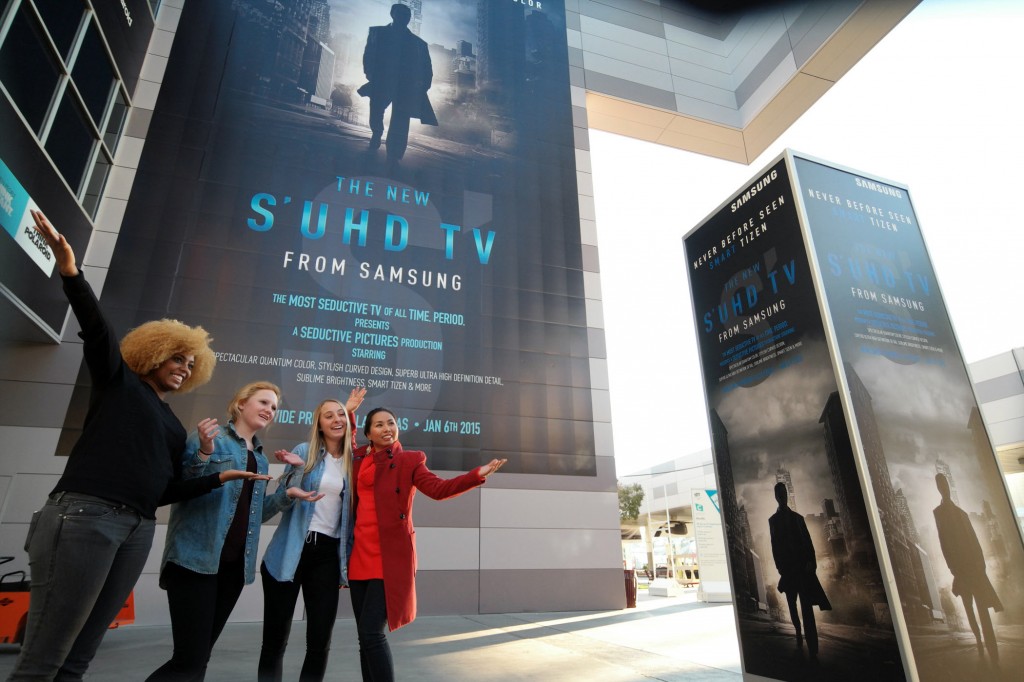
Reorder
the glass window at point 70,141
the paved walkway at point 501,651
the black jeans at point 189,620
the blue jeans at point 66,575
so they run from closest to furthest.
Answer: the blue jeans at point 66,575, the black jeans at point 189,620, the paved walkway at point 501,651, the glass window at point 70,141

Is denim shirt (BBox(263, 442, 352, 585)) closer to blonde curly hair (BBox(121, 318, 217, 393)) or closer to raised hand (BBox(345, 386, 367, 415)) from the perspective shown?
raised hand (BBox(345, 386, 367, 415))

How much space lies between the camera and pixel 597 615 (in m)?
5.81

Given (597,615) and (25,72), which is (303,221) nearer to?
(25,72)

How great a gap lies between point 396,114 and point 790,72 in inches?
267

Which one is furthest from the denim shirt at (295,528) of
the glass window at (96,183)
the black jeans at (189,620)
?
the glass window at (96,183)

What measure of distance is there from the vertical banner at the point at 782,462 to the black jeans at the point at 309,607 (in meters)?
2.07

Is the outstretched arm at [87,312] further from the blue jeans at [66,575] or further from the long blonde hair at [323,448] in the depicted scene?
the long blonde hair at [323,448]

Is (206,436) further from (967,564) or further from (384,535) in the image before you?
(967,564)

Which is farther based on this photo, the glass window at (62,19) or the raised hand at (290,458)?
the glass window at (62,19)

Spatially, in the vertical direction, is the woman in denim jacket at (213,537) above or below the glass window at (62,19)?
below

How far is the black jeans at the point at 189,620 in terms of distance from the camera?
174 centimetres

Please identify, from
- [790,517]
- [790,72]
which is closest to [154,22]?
[790,517]

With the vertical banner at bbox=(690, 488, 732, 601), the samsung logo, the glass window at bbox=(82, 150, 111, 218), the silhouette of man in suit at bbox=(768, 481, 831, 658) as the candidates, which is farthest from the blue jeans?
the vertical banner at bbox=(690, 488, 732, 601)

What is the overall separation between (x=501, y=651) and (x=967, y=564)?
2.73m
